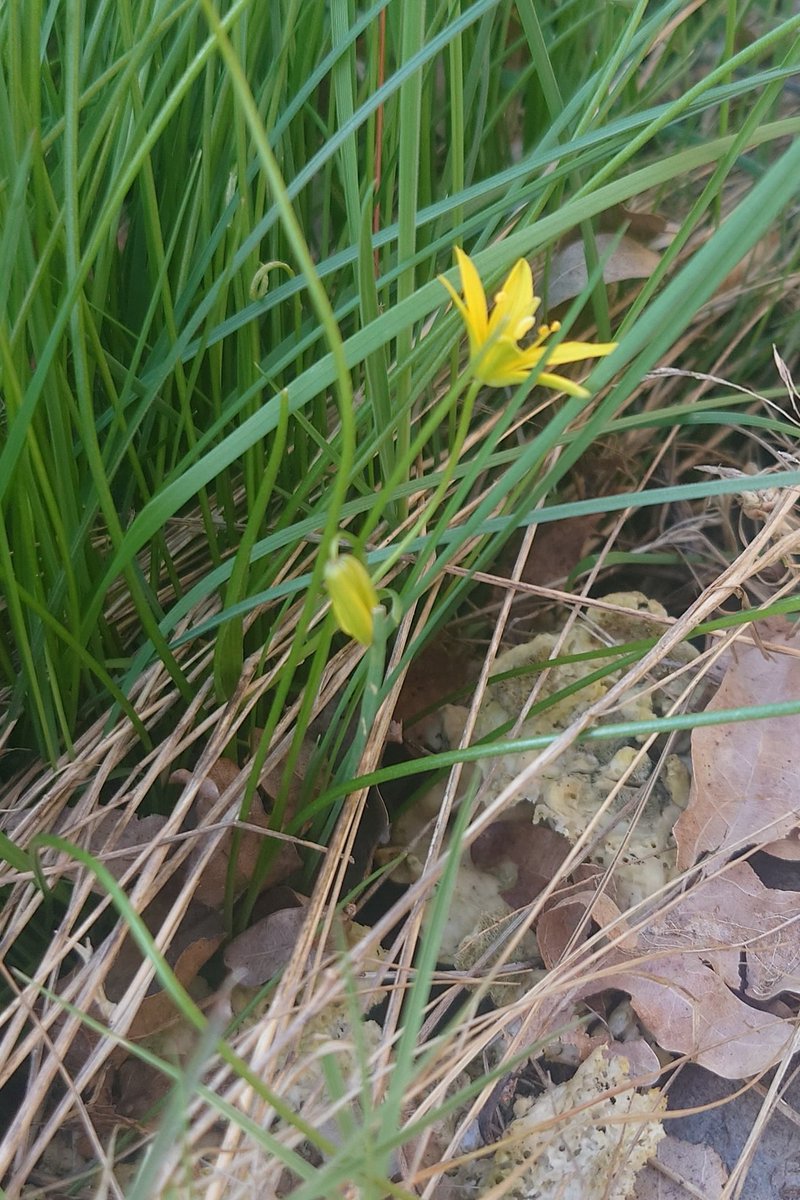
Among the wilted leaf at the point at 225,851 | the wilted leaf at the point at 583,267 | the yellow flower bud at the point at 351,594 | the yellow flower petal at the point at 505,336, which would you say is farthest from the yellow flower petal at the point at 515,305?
the wilted leaf at the point at 583,267

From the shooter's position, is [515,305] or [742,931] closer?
[515,305]

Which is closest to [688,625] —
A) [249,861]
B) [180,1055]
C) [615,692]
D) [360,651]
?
[615,692]

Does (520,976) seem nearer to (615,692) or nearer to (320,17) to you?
(615,692)

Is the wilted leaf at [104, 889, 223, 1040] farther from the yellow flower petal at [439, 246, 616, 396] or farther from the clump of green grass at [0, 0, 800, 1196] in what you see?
the yellow flower petal at [439, 246, 616, 396]

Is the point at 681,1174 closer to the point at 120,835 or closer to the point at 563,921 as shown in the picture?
the point at 563,921

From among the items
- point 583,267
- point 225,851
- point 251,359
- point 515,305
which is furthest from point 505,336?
point 583,267

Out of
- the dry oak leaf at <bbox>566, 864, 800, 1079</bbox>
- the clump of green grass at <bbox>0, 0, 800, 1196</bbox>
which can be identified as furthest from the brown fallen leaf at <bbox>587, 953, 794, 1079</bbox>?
the clump of green grass at <bbox>0, 0, 800, 1196</bbox>
